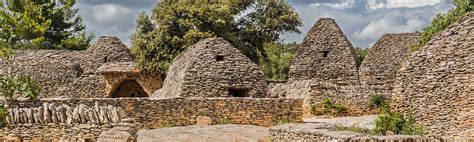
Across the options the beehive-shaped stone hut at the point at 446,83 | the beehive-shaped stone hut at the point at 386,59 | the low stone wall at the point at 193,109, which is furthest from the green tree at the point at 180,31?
the beehive-shaped stone hut at the point at 446,83

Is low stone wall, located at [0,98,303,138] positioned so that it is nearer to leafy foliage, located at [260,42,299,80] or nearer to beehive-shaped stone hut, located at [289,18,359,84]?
beehive-shaped stone hut, located at [289,18,359,84]

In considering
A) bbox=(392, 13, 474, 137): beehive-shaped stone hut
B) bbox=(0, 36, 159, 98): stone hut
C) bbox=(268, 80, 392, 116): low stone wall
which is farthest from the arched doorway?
bbox=(392, 13, 474, 137): beehive-shaped stone hut

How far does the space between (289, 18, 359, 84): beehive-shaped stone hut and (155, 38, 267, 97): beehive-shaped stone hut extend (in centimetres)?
933

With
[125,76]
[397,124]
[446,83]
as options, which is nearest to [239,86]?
[397,124]

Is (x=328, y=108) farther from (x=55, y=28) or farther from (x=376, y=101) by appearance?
(x=55, y=28)

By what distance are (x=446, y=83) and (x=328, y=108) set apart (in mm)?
11673

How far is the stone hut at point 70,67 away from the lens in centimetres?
3381

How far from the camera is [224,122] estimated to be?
73.0 ft

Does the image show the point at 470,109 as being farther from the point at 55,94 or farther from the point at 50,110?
the point at 55,94

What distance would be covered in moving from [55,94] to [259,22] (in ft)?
42.7

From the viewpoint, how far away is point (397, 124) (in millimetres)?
16094

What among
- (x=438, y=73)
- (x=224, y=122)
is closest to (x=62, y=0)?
(x=224, y=122)

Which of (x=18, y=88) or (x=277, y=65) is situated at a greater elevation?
(x=277, y=65)

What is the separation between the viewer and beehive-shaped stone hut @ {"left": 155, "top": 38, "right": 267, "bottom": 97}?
2478 cm
